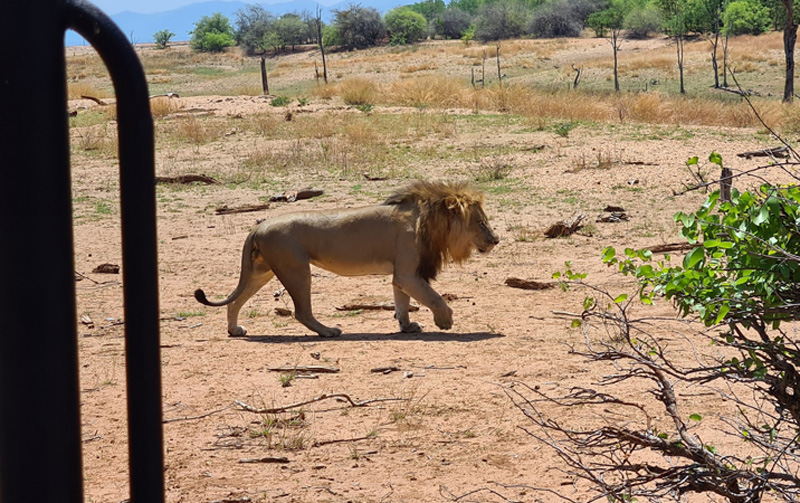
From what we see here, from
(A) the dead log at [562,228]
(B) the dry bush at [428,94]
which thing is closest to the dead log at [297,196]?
(A) the dead log at [562,228]

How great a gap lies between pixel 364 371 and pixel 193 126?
56.0ft

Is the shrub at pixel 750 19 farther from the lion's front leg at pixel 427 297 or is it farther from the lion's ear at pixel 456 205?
the lion's front leg at pixel 427 297

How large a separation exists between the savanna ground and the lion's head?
2.12ft

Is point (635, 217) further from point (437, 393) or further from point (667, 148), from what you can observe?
point (437, 393)

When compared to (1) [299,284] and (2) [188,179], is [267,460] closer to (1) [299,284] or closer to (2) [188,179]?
(1) [299,284]

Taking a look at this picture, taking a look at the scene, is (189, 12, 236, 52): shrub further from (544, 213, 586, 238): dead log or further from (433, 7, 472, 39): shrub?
(544, 213, 586, 238): dead log

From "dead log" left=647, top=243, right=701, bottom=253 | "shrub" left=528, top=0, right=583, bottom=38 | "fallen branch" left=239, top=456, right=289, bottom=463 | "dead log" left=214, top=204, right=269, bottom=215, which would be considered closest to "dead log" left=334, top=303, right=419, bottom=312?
"dead log" left=647, top=243, right=701, bottom=253

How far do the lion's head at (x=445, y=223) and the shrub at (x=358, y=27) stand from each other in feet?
229

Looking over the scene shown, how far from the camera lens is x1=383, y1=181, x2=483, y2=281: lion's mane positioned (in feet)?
26.6

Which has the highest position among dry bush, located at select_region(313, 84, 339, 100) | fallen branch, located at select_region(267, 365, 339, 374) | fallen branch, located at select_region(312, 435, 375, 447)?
dry bush, located at select_region(313, 84, 339, 100)

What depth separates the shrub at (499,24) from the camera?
7588 cm

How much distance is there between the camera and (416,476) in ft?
15.8

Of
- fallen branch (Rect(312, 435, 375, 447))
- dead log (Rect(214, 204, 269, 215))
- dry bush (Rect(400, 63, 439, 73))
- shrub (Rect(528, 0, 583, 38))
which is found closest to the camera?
fallen branch (Rect(312, 435, 375, 447))

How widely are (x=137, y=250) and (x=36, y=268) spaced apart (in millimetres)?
146
